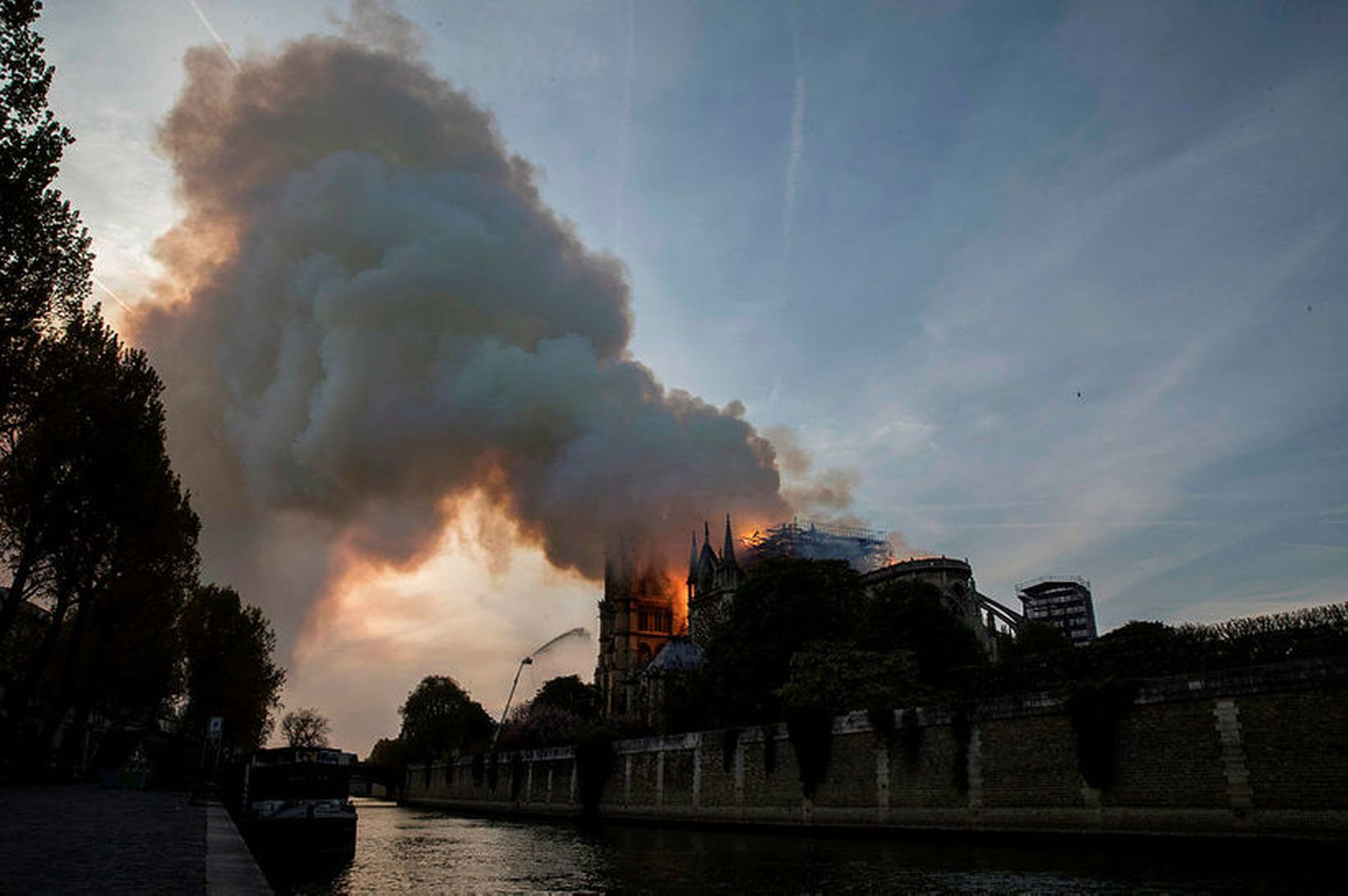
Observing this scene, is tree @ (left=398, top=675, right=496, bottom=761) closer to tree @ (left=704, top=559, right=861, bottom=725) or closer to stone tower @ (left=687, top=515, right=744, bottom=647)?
stone tower @ (left=687, top=515, right=744, bottom=647)

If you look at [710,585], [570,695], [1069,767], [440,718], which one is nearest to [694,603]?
[710,585]

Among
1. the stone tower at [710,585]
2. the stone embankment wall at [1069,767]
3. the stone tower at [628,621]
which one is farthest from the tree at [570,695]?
the stone embankment wall at [1069,767]

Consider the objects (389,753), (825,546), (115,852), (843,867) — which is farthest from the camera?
(389,753)

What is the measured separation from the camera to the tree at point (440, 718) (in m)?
125

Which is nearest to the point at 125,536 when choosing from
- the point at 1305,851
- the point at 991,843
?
the point at 991,843

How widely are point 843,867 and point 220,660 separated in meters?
50.8

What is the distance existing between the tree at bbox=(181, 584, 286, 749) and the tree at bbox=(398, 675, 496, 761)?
197 feet

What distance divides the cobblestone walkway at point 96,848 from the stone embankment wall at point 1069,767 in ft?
71.8

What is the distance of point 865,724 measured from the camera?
3297 centimetres

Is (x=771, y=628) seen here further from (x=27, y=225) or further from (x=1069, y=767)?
(x=27, y=225)

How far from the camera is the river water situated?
16.4m

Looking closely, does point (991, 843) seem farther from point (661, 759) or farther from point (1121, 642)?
point (661, 759)

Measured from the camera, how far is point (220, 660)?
190 ft

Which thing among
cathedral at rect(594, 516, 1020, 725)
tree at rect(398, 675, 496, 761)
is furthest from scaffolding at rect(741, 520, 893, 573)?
tree at rect(398, 675, 496, 761)
